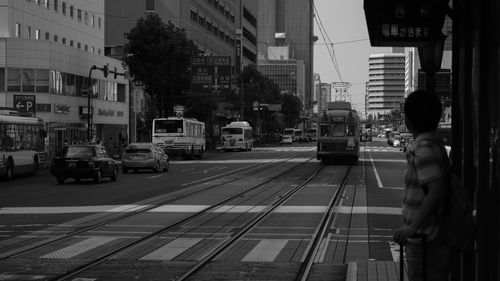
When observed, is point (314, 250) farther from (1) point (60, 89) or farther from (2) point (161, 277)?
(1) point (60, 89)

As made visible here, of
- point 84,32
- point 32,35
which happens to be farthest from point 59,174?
point 84,32

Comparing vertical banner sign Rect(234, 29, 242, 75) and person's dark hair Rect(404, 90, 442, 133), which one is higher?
vertical banner sign Rect(234, 29, 242, 75)

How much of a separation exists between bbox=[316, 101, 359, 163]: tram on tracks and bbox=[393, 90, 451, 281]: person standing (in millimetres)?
36832

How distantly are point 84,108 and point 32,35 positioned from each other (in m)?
7.30

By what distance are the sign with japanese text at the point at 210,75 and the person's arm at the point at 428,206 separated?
5531cm

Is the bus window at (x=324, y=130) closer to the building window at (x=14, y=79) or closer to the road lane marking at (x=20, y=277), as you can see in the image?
the building window at (x=14, y=79)

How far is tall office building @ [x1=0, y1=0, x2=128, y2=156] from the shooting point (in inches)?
2073

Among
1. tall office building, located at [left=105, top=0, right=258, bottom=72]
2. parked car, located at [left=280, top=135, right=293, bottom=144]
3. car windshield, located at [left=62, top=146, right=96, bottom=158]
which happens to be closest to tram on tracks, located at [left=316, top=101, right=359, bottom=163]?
car windshield, located at [left=62, top=146, right=96, bottom=158]

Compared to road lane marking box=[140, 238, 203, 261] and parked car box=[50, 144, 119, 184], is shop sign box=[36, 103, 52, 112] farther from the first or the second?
road lane marking box=[140, 238, 203, 261]

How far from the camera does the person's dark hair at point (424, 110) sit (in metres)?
4.96

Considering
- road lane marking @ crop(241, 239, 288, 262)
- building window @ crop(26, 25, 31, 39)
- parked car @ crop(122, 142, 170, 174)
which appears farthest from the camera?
building window @ crop(26, 25, 31, 39)

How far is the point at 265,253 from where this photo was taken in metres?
11.4

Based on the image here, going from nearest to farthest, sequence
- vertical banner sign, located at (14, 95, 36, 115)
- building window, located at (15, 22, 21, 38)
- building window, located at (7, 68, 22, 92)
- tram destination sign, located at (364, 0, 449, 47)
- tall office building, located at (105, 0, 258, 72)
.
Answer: tram destination sign, located at (364, 0, 449, 47) → vertical banner sign, located at (14, 95, 36, 115) → building window, located at (7, 68, 22, 92) → building window, located at (15, 22, 21, 38) → tall office building, located at (105, 0, 258, 72)

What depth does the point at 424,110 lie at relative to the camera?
196 inches
